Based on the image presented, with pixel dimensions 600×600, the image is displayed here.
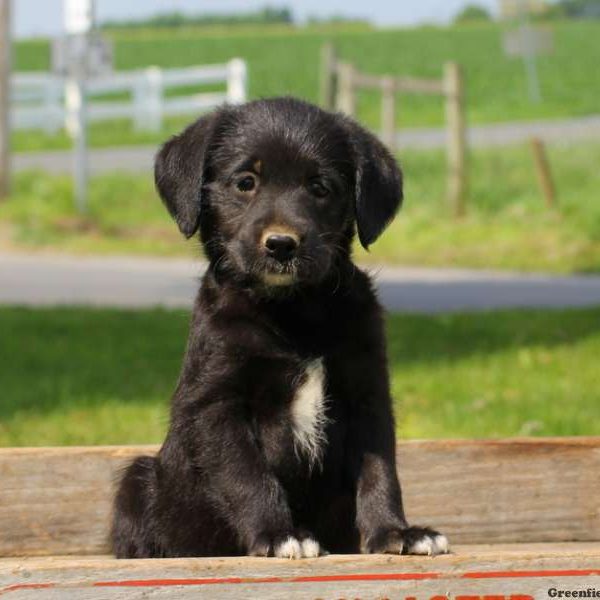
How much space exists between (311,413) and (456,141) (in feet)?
48.4

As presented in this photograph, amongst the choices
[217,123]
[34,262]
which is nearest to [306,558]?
[217,123]

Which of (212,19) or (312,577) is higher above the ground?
(312,577)

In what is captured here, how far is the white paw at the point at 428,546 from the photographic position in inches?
151

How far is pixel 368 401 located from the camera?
13.6 ft

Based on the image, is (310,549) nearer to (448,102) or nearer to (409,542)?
(409,542)

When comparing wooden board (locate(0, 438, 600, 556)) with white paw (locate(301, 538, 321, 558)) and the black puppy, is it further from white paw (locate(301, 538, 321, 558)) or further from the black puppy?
white paw (locate(301, 538, 321, 558))

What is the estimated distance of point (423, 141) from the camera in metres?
28.2

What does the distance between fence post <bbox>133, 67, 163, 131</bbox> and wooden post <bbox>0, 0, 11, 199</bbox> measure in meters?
10.1

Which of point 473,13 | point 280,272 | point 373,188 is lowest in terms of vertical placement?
point 473,13

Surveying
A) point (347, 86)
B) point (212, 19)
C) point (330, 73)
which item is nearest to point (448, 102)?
point (347, 86)

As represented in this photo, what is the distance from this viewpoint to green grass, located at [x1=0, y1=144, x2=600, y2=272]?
16406 mm

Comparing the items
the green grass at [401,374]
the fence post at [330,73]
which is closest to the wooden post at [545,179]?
the fence post at [330,73]

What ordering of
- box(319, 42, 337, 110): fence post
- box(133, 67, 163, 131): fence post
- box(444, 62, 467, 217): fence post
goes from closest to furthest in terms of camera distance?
box(444, 62, 467, 217): fence post
box(319, 42, 337, 110): fence post
box(133, 67, 163, 131): fence post

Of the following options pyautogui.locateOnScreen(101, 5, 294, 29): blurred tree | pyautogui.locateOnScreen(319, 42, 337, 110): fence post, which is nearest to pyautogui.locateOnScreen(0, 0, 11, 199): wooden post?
pyautogui.locateOnScreen(319, 42, 337, 110): fence post
